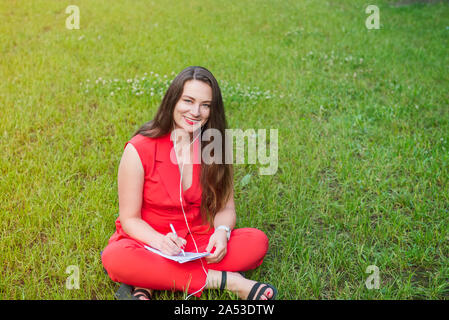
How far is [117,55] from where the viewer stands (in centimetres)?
561

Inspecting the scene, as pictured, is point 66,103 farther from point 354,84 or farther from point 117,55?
point 354,84

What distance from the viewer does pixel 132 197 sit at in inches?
91.2

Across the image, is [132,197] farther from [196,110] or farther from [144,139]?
[196,110]

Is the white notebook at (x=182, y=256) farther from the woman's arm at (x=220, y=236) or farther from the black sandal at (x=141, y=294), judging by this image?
the black sandal at (x=141, y=294)

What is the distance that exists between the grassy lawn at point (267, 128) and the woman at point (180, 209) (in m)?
0.17

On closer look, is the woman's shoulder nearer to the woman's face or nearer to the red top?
the red top

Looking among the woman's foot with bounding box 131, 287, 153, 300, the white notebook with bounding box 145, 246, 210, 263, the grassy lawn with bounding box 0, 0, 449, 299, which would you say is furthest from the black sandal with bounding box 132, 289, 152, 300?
the white notebook with bounding box 145, 246, 210, 263

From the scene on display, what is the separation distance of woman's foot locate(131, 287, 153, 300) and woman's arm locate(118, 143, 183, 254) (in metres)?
0.28

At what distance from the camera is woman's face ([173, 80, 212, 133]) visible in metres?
2.33

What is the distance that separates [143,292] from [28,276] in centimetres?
72

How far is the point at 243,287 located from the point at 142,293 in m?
0.57
